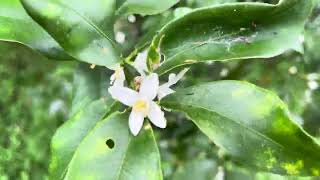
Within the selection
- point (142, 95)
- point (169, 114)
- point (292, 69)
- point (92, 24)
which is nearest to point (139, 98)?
point (142, 95)

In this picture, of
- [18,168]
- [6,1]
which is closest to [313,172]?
[6,1]

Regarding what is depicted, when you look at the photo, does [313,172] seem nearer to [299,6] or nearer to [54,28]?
[299,6]

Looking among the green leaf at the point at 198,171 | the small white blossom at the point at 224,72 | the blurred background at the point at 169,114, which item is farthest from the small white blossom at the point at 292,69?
the green leaf at the point at 198,171

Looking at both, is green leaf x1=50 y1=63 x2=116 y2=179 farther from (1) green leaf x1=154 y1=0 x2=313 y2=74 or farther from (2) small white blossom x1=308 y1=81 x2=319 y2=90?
(2) small white blossom x1=308 y1=81 x2=319 y2=90

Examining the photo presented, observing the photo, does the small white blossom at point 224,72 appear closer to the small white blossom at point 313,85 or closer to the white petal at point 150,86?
the small white blossom at point 313,85

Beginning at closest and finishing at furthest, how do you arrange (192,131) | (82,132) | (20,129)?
(82,132) → (192,131) → (20,129)

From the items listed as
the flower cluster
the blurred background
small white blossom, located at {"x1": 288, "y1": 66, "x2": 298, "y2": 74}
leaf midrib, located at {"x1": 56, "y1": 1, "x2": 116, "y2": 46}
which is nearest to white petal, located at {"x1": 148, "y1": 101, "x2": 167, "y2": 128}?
the flower cluster
